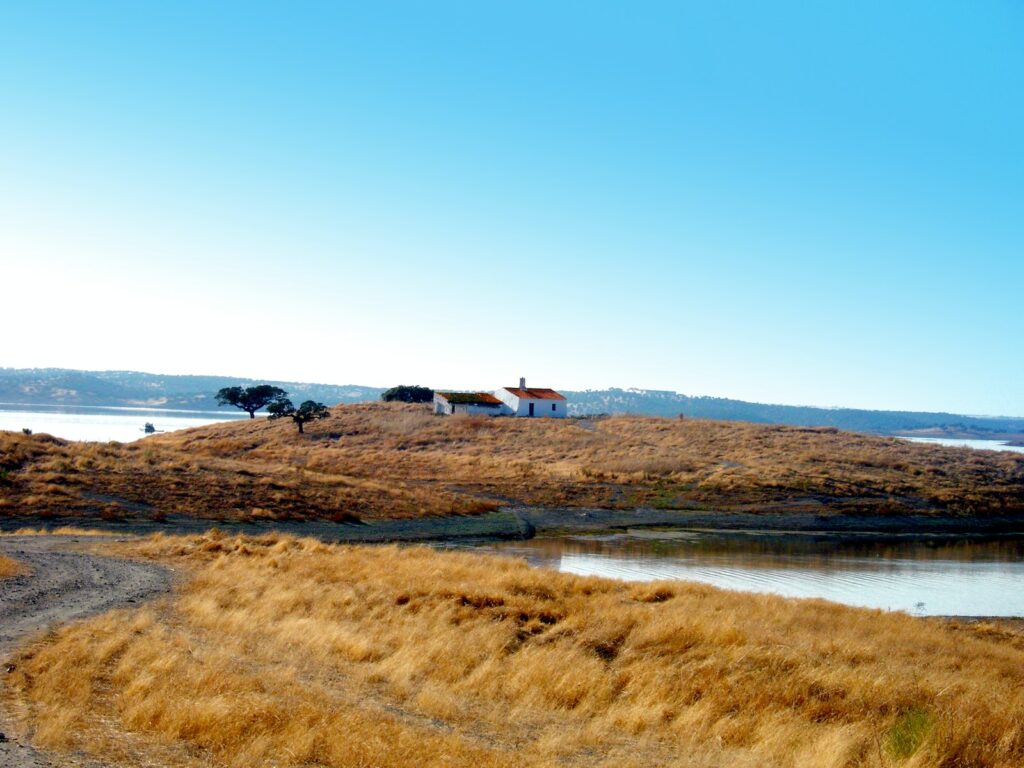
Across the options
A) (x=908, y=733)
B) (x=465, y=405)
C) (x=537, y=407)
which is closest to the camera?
(x=908, y=733)

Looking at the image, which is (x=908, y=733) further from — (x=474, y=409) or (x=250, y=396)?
(x=250, y=396)

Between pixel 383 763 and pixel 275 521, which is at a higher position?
pixel 383 763

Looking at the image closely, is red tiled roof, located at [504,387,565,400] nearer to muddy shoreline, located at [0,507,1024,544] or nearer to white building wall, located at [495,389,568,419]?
white building wall, located at [495,389,568,419]

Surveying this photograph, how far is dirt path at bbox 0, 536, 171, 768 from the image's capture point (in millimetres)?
8094

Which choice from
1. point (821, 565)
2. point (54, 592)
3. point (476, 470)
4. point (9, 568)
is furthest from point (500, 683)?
point (476, 470)

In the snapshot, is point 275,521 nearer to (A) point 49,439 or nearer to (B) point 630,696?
(A) point 49,439

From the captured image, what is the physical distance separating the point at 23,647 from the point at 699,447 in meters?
74.8

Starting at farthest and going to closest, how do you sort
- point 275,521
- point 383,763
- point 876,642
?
1. point 275,521
2. point 876,642
3. point 383,763

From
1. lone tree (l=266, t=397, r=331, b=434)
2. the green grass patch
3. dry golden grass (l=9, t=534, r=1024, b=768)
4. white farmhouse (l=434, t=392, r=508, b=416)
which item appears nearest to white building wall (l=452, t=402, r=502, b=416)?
white farmhouse (l=434, t=392, r=508, b=416)

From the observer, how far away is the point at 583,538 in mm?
42938

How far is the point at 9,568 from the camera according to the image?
18516 mm

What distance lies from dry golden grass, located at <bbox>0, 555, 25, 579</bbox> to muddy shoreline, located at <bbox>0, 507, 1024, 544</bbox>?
13.8 m

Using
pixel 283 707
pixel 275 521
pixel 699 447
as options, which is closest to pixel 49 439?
pixel 275 521

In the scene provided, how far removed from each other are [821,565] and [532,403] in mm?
69466
